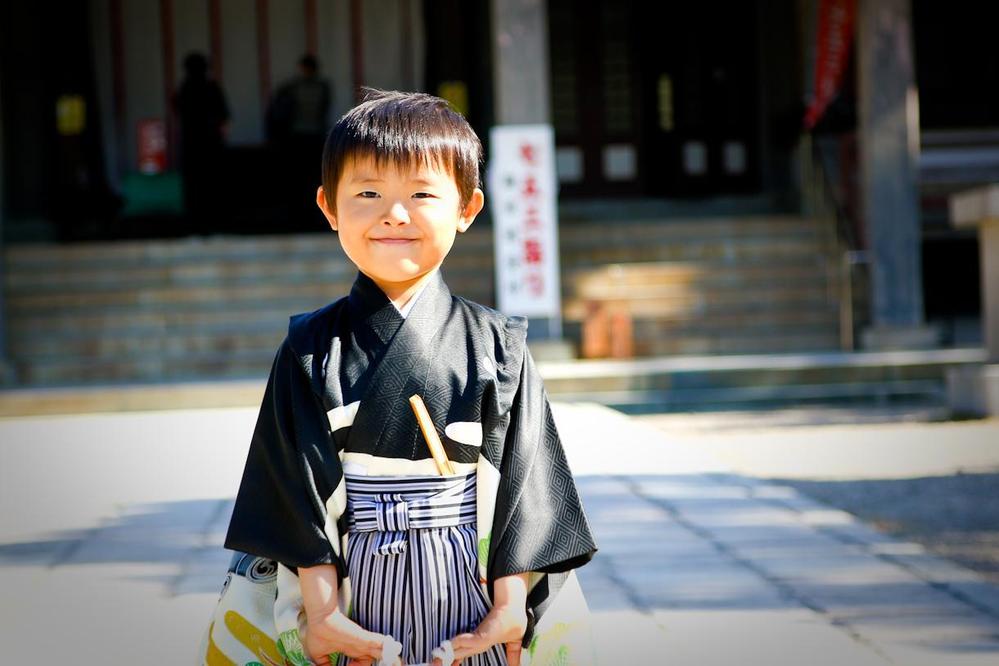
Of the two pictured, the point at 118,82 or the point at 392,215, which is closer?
the point at 392,215

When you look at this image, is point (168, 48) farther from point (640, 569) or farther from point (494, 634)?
point (494, 634)

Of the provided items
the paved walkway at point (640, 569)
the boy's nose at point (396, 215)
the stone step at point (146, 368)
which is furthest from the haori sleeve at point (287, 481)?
the stone step at point (146, 368)

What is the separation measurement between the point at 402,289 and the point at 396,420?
0.75 feet

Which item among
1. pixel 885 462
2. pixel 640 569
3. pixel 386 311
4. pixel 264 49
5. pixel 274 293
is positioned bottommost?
pixel 885 462

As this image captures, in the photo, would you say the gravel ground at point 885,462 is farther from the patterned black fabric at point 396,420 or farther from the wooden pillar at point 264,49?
the wooden pillar at point 264,49

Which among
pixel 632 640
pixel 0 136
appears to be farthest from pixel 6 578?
pixel 0 136

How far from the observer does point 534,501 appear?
2072 mm

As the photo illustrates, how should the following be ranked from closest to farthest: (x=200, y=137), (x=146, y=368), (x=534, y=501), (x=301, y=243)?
(x=534, y=501) < (x=146, y=368) < (x=301, y=243) < (x=200, y=137)

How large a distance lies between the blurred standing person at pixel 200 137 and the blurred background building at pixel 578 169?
2.0 inches

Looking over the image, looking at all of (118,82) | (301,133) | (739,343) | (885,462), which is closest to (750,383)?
(739,343)

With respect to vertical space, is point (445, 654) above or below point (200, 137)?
below

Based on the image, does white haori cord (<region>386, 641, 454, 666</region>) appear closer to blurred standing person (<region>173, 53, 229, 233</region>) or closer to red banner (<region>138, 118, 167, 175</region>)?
blurred standing person (<region>173, 53, 229, 233</region>)

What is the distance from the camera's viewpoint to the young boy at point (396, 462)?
1986mm

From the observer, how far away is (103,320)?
38.2ft
